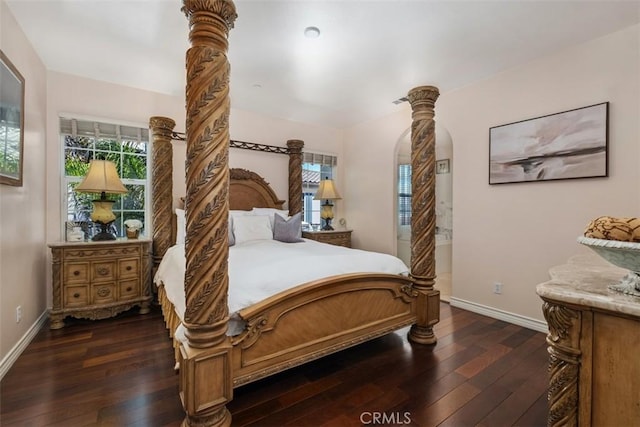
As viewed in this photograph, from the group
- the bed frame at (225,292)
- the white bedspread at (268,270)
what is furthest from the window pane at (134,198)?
the bed frame at (225,292)

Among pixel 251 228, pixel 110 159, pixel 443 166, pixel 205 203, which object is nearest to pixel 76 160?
pixel 110 159

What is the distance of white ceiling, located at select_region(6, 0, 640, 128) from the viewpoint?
2.17 metres

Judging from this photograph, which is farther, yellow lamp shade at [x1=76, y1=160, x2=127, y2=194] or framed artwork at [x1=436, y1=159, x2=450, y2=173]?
framed artwork at [x1=436, y1=159, x2=450, y2=173]

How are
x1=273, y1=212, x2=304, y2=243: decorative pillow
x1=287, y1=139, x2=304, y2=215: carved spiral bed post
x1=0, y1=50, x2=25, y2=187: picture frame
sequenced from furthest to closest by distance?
x1=287, y1=139, x2=304, y2=215: carved spiral bed post, x1=273, y1=212, x2=304, y2=243: decorative pillow, x1=0, y1=50, x2=25, y2=187: picture frame

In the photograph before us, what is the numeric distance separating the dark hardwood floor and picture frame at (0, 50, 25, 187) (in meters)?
1.42

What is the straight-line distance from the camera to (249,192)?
4293 mm

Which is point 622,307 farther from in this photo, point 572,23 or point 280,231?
point 280,231

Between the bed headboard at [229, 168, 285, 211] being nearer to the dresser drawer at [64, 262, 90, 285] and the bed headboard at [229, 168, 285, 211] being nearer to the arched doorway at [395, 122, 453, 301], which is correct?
the dresser drawer at [64, 262, 90, 285]

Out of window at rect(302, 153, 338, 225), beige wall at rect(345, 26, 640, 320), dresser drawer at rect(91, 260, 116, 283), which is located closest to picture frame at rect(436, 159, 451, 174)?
beige wall at rect(345, 26, 640, 320)

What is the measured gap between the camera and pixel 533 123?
2.92 meters

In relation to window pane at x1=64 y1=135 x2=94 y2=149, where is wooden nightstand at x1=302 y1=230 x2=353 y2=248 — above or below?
below

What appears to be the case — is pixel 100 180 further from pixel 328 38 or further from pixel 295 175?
pixel 328 38

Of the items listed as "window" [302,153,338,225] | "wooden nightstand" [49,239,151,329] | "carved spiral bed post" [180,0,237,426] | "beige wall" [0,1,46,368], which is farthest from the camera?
"window" [302,153,338,225]

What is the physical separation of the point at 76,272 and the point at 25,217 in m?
0.69
